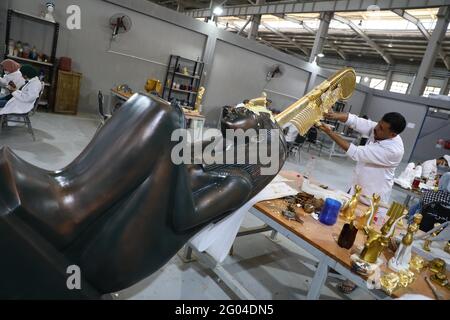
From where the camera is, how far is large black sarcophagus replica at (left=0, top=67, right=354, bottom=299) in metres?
0.61

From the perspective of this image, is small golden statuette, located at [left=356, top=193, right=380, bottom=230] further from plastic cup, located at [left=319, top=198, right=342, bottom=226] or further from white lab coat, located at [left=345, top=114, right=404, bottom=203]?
white lab coat, located at [left=345, top=114, right=404, bottom=203]

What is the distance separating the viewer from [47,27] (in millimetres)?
5559

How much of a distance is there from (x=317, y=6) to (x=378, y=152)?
25.1ft

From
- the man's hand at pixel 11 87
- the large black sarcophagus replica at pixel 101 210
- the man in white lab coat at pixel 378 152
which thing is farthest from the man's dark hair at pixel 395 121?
the man's hand at pixel 11 87

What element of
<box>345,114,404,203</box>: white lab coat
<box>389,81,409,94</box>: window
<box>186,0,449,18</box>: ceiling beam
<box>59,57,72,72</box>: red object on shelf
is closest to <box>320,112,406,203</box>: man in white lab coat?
<box>345,114,404,203</box>: white lab coat

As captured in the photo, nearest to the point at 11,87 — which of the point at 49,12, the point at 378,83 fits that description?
the point at 49,12

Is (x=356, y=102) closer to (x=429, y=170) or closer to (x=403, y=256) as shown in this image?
(x=429, y=170)

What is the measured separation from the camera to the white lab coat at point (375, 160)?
2219 millimetres

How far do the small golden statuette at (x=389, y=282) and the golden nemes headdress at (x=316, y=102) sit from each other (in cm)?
66

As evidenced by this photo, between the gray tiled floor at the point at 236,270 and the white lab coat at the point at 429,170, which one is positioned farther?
the white lab coat at the point at 429,170

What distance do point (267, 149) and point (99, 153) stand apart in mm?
551

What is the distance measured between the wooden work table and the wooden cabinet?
523 centimetres

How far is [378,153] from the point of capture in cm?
222

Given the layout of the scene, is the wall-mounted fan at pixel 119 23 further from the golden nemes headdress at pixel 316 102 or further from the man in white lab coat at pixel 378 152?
the golden nemes headdress at pixel 316 102
